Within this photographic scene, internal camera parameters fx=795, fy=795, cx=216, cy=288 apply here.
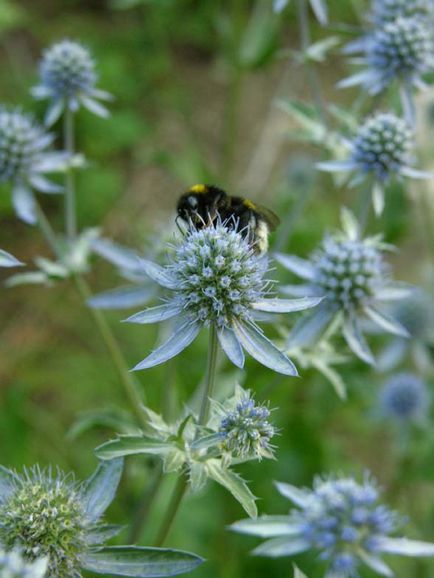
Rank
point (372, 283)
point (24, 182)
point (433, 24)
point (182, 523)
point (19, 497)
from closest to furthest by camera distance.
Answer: point (19, 497), point (372, 283), point (24, 182), point (433, 24), point (182, 523)

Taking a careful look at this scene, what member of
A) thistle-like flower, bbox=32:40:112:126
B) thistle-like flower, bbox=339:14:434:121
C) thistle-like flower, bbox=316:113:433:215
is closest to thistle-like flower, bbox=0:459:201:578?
thistle-like flower, bbox=316:113:433:215

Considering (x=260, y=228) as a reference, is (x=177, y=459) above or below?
below

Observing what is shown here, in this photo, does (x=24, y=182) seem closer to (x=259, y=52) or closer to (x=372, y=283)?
(x=372, y=283)

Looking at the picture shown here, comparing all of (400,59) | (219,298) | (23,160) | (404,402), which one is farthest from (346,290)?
(404,402)

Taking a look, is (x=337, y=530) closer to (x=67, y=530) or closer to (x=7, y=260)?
(x=67, y=530)

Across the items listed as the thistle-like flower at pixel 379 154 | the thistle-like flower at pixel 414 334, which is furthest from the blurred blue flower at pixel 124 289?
the thistle-like flower at pixel 414 334

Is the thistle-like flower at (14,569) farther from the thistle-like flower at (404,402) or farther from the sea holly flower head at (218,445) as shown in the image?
the thistle-like flower at (404,402)

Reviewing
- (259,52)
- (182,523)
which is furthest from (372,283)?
(259,52)
